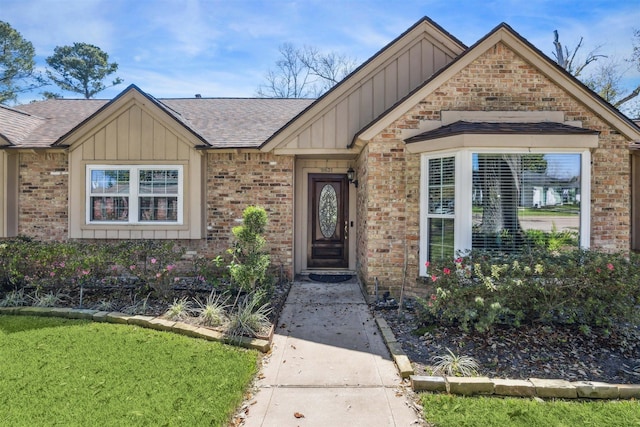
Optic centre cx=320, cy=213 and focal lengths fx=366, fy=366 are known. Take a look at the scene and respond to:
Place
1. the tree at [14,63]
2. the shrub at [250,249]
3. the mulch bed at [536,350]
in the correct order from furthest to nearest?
the tree at [14,63] < the shrub at [250,249] < the mulch bed at [536,350]

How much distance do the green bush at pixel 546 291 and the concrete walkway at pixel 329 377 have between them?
119 cm

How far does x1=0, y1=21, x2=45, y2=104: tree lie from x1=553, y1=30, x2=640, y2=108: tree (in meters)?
31.9

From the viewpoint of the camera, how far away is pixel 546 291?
4641mm

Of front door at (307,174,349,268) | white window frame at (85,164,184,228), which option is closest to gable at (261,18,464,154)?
front door at (307,174,349,268)

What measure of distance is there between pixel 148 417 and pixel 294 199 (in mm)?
5857

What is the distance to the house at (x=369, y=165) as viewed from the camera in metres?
5.88

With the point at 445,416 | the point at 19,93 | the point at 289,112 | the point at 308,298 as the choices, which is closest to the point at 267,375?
the point at 445,416

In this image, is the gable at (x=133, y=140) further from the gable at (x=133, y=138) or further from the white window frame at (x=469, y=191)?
the white window frame at (x=469, y=191)

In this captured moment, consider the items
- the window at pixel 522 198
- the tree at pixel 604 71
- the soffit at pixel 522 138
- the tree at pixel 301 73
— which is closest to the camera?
the soffit at pixel 522 138

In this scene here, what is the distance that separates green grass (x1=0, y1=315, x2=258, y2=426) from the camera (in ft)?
10.2

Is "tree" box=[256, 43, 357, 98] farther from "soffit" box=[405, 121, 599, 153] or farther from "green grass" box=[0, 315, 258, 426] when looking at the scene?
"green grass" box=[0, 315, 258, 426]

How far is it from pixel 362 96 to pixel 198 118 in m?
4.61

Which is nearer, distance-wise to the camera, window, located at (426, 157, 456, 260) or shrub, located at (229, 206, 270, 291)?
shrub, located at (229, 206, 270, 291)

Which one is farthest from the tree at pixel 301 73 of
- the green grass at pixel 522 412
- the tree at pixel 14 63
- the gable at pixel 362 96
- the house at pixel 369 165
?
the green grass at pixel 522 412
